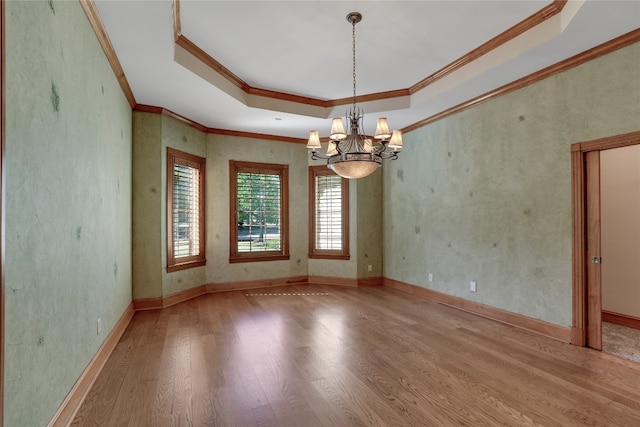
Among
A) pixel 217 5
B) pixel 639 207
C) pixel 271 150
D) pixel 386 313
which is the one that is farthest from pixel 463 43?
pixel 271 150

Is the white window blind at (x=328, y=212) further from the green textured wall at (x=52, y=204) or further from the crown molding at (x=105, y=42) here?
the green textured wall at (x=52, y=204)

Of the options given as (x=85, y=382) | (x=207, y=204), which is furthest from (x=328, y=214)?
(x=85, y=382)

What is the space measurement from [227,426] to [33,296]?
1325mm

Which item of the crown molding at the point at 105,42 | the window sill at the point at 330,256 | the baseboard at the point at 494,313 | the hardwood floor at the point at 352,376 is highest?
the crown molding at the point at 105,42

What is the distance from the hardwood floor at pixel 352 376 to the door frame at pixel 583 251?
223 mm

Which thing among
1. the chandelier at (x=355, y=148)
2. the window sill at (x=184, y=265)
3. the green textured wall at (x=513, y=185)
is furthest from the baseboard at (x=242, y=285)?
the chandelier at (x=355, y=148)

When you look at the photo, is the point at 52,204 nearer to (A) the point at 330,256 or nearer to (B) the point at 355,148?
(B) the point at 355,148

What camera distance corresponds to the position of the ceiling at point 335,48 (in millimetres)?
2928

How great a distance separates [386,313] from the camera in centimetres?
462

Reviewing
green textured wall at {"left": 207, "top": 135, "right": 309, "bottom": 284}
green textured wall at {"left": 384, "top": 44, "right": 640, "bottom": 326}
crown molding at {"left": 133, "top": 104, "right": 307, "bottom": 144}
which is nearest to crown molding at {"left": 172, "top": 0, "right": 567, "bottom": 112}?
green textured wall at {"left": 384, "top": 44, "right": 640, "bottom": 326}

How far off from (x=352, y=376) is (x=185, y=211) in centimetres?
386

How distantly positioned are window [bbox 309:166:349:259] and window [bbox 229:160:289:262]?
53 cm

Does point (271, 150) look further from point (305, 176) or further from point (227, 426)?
point (227, 426)

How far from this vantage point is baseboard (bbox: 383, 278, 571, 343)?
3609 millimetres
